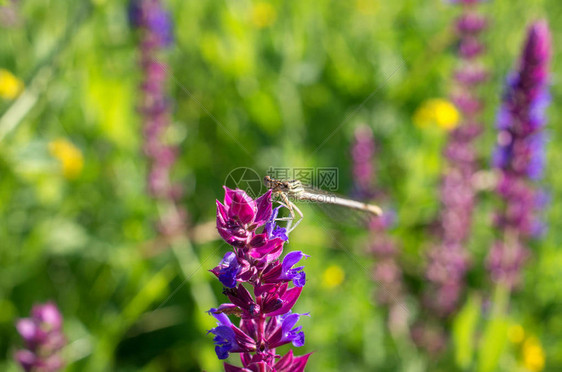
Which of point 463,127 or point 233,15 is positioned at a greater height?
point 233,15

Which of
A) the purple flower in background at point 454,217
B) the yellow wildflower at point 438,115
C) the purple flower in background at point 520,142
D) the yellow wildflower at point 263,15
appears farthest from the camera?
the yellow wildflower at point 263,15

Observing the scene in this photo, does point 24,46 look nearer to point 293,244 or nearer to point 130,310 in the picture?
point 130,310

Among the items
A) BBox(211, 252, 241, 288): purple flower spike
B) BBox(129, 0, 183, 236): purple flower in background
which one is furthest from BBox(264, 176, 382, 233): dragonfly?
BBox(129, 0, 183, 236): purple flower in background

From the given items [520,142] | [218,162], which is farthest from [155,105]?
[520,142]

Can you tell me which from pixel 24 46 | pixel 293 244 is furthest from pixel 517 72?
pixel 24 46

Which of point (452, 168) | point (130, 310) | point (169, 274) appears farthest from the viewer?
point (452, 168)

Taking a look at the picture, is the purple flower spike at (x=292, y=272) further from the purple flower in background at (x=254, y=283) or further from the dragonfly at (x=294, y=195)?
the dragonfly at (x=294, y=195)

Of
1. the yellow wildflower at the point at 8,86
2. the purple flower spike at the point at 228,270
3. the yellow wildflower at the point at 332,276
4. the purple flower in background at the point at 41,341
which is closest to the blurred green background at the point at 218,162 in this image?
the yellow wildflower at the point at 332,276
